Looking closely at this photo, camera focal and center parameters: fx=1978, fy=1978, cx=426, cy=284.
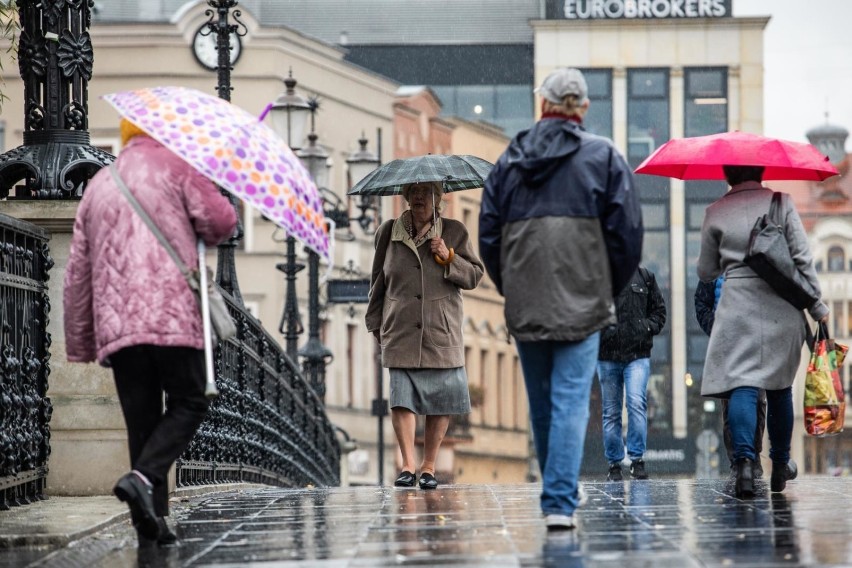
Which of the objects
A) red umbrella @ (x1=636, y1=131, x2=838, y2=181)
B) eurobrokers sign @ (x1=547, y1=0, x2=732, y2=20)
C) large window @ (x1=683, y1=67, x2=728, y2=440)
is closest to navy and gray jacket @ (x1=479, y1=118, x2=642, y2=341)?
red umbrella @ (x1=636, y1=131, x2=838, y2=181)

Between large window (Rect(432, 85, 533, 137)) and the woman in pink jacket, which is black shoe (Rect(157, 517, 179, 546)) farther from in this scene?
large window (Rect(432, 85, 533, 137))

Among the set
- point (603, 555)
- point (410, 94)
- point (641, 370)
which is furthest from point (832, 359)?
point (410, 94)

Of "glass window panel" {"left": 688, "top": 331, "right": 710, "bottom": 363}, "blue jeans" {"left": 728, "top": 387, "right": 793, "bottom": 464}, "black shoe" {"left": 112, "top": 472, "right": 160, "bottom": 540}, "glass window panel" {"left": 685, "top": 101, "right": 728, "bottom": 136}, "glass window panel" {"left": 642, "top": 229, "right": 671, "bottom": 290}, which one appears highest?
"glass window panel" {"left": 685, "top": 101, "right": 728, "bottom": 136}

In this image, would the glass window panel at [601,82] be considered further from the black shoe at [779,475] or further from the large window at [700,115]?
the black shoe at [779,475]

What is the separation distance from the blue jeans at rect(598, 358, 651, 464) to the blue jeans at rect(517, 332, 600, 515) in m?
5.51

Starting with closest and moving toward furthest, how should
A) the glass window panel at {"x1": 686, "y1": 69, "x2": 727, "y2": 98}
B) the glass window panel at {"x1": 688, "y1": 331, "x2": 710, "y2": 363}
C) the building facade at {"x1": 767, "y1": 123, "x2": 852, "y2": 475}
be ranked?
the glass window panel at {"x1": 688, "y1": 331, "x2": 710, "y2": 363}, the glass window panel at {"x1": 686, "y1": 69, "x2": 727, "y2": 98}, the building facade at {"x1": 767, "y1": 123, "x2": 852, "y2": 475}

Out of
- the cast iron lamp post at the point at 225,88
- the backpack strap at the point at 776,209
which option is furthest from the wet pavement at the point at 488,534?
the cast iron lamp post at the point at 225,88

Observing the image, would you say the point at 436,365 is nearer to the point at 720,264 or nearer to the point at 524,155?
the point at 720,264

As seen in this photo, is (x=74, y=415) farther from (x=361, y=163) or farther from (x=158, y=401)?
(x=361, y=163)

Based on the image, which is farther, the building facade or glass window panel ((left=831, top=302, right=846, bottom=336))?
glass window panel ((left=831, top=302, right=846, bottom=336))

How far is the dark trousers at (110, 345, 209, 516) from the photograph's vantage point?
26.9 ft

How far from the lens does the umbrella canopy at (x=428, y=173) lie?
12312 millimetres

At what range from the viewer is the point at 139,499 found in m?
8.01

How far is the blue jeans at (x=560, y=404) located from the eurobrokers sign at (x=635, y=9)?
6117 cm
